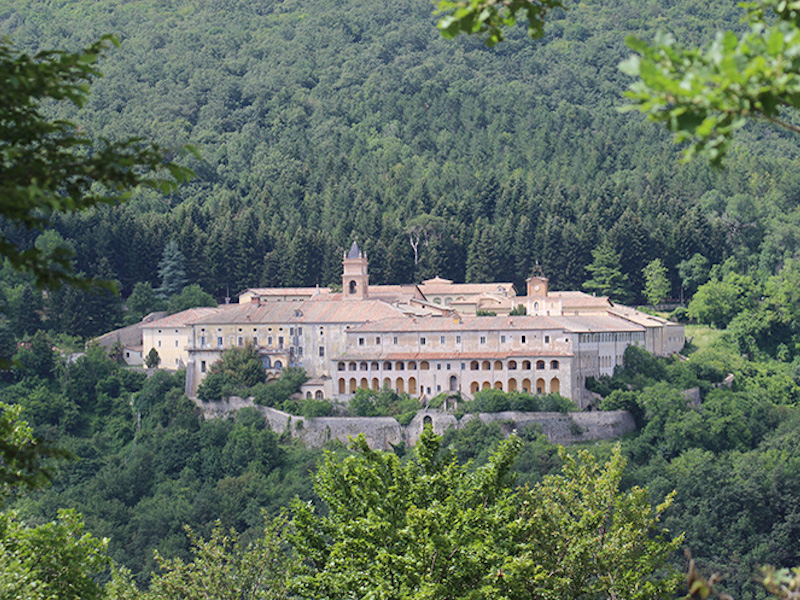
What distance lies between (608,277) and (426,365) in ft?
84.3

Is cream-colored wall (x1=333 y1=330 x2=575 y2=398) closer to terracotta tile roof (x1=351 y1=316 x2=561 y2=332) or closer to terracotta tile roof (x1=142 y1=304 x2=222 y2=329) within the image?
terracotta tile roof (x1=351 y1=316 x2=561 y2=332)

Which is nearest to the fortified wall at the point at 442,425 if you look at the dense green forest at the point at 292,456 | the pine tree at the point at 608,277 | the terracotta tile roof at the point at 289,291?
the dense green forest at the point at 292,456

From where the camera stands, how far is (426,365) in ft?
236

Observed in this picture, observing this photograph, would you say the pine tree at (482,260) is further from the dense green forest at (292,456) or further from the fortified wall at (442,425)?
the fortified wall at (442,425)

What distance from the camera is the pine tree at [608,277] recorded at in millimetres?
93500

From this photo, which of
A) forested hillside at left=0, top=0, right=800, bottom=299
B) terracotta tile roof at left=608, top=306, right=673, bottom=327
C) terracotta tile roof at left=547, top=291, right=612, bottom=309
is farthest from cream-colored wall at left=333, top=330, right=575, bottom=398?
forested hillside at left=0, top=0, right=800, bottom=299

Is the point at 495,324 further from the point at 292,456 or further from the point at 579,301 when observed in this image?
the point at 292,456

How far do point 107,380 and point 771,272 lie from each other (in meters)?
49.2

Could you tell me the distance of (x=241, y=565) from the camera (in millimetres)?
28641

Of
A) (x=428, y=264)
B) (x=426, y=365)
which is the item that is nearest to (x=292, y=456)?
(x=426, y=365)

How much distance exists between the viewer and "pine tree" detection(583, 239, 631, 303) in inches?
3681

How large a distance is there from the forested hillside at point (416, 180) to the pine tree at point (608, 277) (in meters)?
1.63

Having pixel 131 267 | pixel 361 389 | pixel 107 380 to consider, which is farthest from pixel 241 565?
pixel 131 267

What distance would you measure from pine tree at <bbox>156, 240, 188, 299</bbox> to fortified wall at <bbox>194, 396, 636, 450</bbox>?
942 inches
